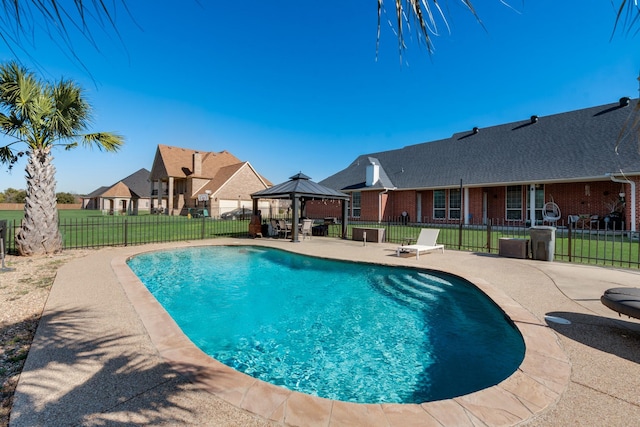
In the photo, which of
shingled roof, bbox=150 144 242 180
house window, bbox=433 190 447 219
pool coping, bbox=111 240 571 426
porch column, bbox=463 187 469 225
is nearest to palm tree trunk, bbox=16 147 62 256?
pool coping, bbox=111 240 571 426

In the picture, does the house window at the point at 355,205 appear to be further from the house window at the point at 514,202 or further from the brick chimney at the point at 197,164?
the brick chimney at the point at 197,164

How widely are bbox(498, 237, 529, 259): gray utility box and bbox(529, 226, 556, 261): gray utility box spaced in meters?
0.20

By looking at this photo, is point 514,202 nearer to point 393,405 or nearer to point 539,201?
point 539,201

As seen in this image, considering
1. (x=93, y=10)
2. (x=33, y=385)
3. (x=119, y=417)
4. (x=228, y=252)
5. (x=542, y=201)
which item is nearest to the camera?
(x=93, y=10)

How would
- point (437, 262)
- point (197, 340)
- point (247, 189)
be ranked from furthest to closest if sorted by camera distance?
1. point (247, 189)
2. point (437, 262)
3. point (197, 340)

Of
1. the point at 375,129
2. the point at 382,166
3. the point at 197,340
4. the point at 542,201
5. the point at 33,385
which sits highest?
the point at 375,129

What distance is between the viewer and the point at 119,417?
2312 mm

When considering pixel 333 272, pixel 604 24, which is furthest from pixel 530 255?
pixel 604 24

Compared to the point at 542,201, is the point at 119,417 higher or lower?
lower

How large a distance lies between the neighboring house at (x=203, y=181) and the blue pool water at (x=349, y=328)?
2753cm

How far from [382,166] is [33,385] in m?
27.9

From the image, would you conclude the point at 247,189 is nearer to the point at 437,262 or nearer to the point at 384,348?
the point at 437,262

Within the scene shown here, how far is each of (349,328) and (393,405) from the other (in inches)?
115

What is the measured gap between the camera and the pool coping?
2395 mm
